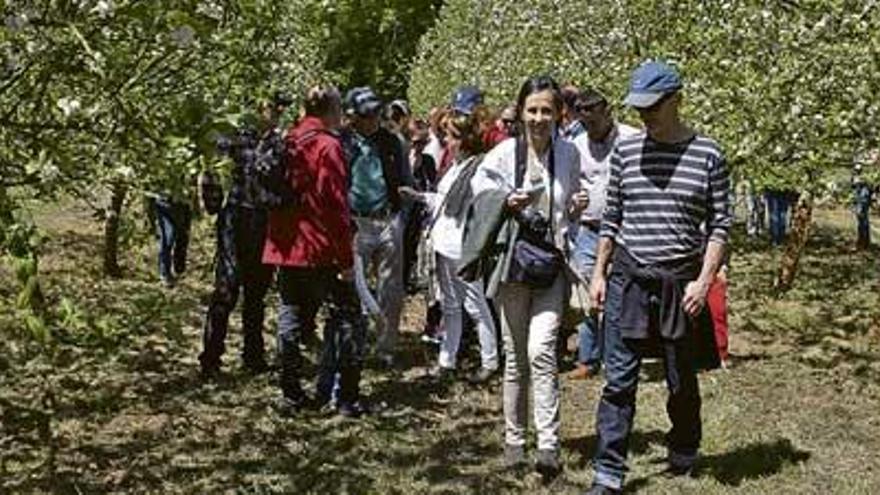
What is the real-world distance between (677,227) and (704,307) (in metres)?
0.42

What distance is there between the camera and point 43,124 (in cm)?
441

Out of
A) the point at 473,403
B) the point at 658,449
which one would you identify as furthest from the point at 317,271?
the point at 658,449

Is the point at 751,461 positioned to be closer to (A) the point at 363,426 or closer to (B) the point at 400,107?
(A) the point at 363,426

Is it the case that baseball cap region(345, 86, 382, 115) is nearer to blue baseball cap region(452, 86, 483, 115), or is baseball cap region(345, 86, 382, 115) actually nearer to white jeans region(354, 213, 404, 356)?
blue baseball cap region(452, 86, 483, 115)

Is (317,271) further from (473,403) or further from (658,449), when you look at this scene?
(658,449)

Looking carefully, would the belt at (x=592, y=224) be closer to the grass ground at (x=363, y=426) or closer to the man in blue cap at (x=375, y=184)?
the grass ground at (x=363, y=426)

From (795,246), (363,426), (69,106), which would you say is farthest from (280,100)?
(795,246)

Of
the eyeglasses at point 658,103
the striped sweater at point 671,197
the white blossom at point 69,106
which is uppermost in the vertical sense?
the eyeglasses at point 658,103

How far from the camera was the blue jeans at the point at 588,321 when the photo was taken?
26.2ft

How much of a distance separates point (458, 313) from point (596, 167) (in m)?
1.42

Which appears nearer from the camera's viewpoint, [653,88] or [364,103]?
[653,88]

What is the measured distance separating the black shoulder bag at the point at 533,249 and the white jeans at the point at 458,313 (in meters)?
2.17

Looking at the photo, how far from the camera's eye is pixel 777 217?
1823 centimetres

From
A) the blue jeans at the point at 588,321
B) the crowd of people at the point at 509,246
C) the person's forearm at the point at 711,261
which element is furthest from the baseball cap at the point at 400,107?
the person's forearm at the point at 711,261
